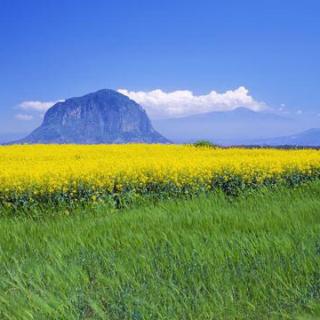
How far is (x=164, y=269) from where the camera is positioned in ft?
18.3

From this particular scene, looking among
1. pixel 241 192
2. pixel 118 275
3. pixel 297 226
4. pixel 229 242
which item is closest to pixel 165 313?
pixel 118 275

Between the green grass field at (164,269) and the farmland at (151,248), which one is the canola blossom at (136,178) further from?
the green grass field at (164,269)

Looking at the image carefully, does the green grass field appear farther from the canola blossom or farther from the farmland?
the canola blossom

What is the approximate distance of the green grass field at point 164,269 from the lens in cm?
439

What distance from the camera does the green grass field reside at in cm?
439

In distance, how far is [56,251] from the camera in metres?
6.52

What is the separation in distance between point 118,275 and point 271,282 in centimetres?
161

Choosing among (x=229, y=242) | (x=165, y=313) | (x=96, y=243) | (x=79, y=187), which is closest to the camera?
(x=165, y=313)

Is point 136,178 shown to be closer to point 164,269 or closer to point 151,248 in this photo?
point 151,248

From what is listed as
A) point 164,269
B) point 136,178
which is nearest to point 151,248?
point 164,269

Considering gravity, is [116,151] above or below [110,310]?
above

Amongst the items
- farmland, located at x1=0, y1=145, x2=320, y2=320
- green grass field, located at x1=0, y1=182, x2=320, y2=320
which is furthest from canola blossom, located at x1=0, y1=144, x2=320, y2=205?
green grass field, located at x1=0, y1=182, x2=320, y2=320

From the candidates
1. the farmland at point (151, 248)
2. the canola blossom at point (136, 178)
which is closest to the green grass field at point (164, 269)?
the farmland at point (151, 248)

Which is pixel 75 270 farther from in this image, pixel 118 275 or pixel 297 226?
pixel 297 226
